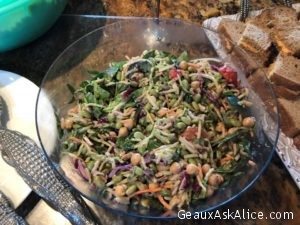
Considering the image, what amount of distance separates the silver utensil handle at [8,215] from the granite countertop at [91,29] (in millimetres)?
336

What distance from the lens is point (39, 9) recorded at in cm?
114

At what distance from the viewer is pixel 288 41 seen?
4.02 ft

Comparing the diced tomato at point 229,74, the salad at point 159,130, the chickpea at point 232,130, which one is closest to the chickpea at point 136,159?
the salad at point 159,130

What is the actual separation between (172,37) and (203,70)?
17 cm

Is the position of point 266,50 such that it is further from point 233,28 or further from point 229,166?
point 229,166

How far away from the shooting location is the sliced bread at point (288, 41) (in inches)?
48.1

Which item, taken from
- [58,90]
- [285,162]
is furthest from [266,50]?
[58,90]

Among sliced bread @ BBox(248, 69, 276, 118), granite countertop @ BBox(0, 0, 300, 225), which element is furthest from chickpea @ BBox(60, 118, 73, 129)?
sliced bread @ BBox(248, 69, 276, 118)

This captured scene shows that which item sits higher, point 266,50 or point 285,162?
point 266,50

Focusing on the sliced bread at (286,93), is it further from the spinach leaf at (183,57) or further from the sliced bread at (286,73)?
the spinach leaf at (183,57)

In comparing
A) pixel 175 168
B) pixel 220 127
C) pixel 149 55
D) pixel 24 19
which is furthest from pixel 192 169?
pixel 24 19

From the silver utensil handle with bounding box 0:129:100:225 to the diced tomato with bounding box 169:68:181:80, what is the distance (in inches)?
14.2

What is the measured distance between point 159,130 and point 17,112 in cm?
42

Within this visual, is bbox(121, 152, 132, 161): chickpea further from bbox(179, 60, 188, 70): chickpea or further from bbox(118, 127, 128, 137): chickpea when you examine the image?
bbox(179, 60, 188, 70): chickpea
